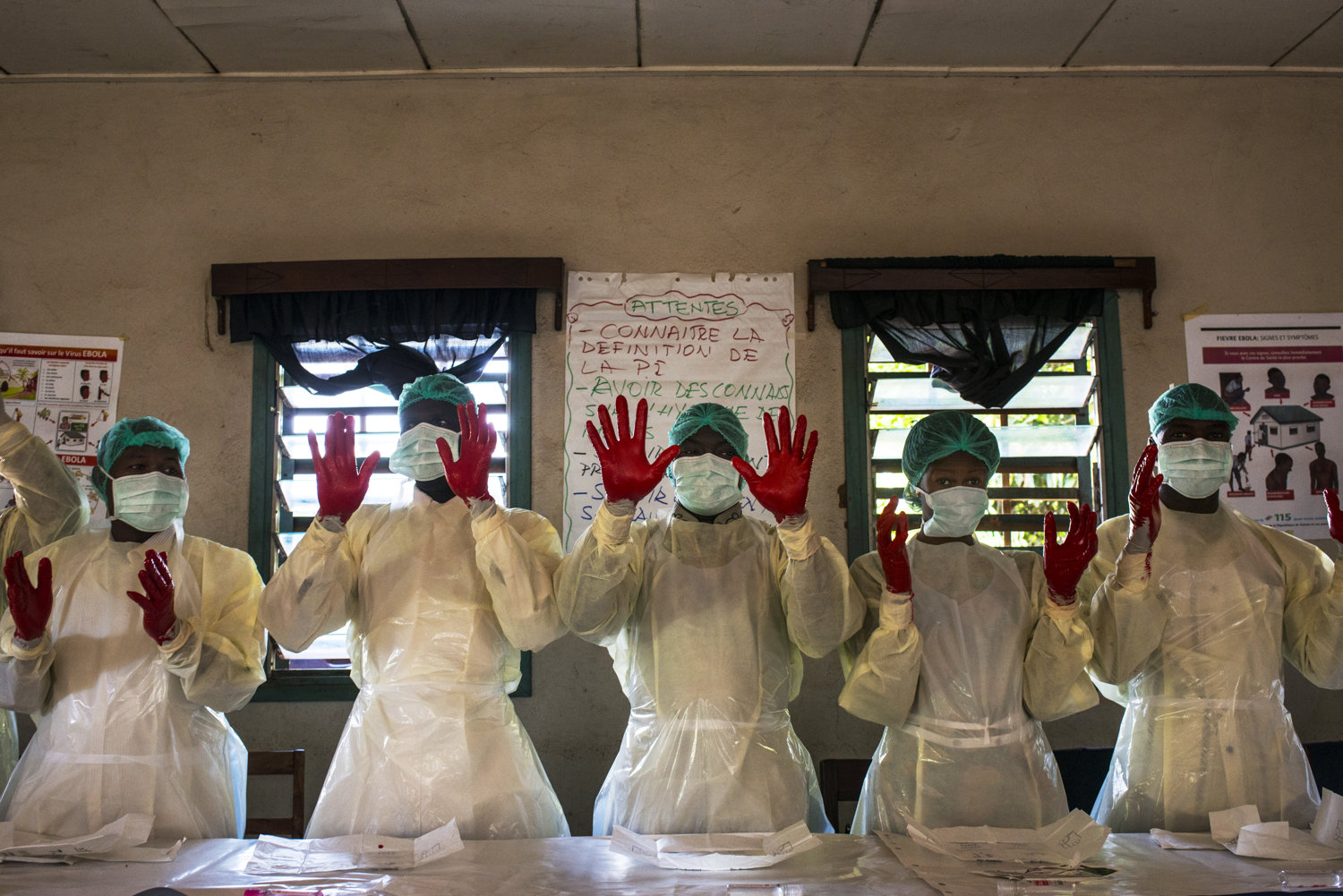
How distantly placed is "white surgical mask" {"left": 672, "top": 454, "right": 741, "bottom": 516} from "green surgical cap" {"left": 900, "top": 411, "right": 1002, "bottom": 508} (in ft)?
1.67

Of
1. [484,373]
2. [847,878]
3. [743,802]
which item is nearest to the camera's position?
[847,878]

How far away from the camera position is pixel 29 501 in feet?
8.73

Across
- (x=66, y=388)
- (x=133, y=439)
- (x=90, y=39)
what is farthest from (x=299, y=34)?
(x=133, y=439)

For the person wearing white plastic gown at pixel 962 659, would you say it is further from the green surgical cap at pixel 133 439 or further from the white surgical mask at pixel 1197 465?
the green surgical cap at pixel 133 439

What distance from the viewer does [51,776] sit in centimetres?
224

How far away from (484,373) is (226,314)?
101cm

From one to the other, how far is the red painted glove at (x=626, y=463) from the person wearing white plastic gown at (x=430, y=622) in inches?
11.1

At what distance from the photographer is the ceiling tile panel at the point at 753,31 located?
10.3 feet

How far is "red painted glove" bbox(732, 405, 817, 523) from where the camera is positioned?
2111mm

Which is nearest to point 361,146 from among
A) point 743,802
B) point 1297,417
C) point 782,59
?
point 782,59

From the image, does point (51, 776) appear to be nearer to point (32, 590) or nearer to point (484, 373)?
point (32, 590)

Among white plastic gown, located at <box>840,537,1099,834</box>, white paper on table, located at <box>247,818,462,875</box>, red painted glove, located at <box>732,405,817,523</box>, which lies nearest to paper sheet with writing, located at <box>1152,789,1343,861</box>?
white plastic gown, located at <box>840,537,1099,834</box>

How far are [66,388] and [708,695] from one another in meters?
2.75

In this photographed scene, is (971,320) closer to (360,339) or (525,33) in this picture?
(525,33)
